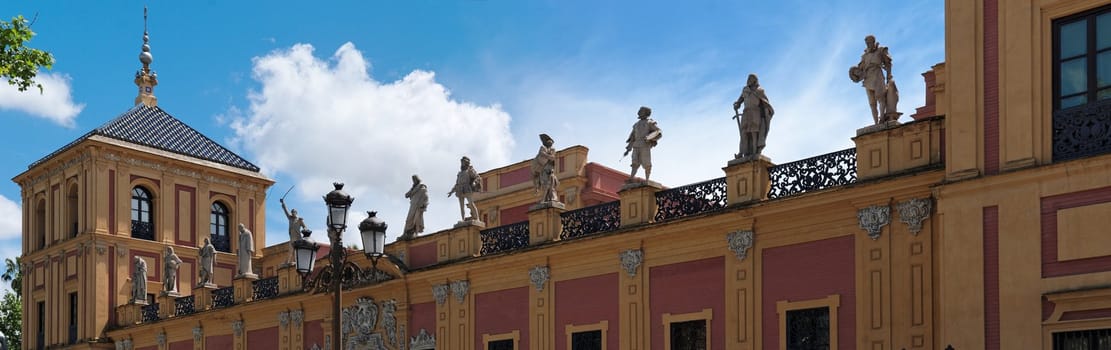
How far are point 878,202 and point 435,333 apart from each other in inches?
419

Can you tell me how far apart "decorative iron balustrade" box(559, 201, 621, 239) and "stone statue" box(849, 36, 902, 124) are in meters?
5.17

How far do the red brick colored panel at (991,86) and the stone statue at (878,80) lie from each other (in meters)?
2.32

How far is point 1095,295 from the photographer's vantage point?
14.2 m

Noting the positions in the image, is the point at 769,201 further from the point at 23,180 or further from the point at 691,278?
the point at 23,180

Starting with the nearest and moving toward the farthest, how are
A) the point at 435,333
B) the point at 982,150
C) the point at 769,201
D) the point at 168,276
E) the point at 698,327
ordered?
the point at 982,150
the point at 769,201
the point at 698,327
the point at 435,333
the point at 168,276

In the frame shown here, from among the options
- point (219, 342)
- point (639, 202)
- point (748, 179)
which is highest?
point (748, 179)

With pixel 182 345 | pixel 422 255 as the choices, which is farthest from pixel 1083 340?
pixel 182 345

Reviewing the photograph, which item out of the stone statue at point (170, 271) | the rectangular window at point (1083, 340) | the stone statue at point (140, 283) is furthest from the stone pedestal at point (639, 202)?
the stone statue at point (140, 283)

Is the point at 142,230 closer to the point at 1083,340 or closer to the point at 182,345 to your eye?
the point at 182,345

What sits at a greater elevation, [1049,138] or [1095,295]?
[1049,138]

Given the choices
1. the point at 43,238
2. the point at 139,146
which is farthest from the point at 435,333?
the point at 43,238

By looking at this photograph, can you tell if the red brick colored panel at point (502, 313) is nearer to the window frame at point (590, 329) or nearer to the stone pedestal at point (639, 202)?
the window frame at point (590, 329)

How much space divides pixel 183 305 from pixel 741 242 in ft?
62.2

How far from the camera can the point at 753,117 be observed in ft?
64.2
